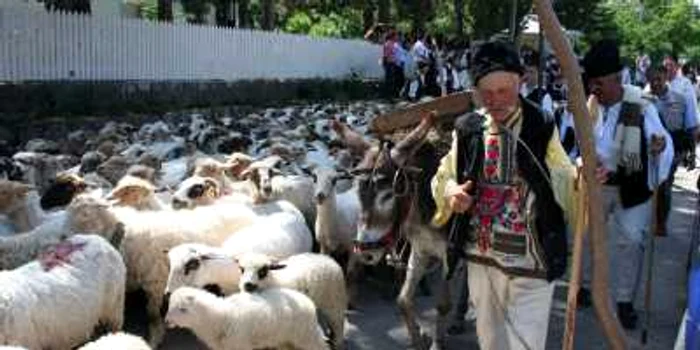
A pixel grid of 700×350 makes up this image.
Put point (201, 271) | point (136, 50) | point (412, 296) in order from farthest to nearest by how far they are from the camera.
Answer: point (136, 50) < point (412, 296) < point (201, 271)

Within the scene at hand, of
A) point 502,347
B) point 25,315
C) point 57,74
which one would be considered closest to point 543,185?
point 502,347

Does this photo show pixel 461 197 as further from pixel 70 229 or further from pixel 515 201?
pixel 70 229

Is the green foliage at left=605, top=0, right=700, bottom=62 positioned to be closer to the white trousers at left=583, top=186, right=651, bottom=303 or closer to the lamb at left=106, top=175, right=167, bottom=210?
the white trousers at left=583, top=186, right=651, bottom=303

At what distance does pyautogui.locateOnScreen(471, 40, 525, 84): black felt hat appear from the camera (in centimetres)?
507

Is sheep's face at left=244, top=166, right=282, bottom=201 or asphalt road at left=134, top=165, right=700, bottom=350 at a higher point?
sheep's face at left=244, top=166, right=282, bottom=201

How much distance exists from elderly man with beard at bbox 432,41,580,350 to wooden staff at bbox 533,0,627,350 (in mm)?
660

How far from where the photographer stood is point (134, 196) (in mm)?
9047

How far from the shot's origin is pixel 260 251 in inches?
317

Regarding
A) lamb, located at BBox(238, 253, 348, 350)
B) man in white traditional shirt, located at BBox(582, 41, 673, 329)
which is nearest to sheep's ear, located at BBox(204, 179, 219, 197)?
lamb, located at BBox(238, 253, 348, 350)

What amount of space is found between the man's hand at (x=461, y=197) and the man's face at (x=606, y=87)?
10.7ft

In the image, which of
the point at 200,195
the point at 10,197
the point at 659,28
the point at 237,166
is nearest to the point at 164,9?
the point at 237,166

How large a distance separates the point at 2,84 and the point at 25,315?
32.8 feet

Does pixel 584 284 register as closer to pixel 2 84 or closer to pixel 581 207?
pixel 581 207

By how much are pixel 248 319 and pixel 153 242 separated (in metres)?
1.65
